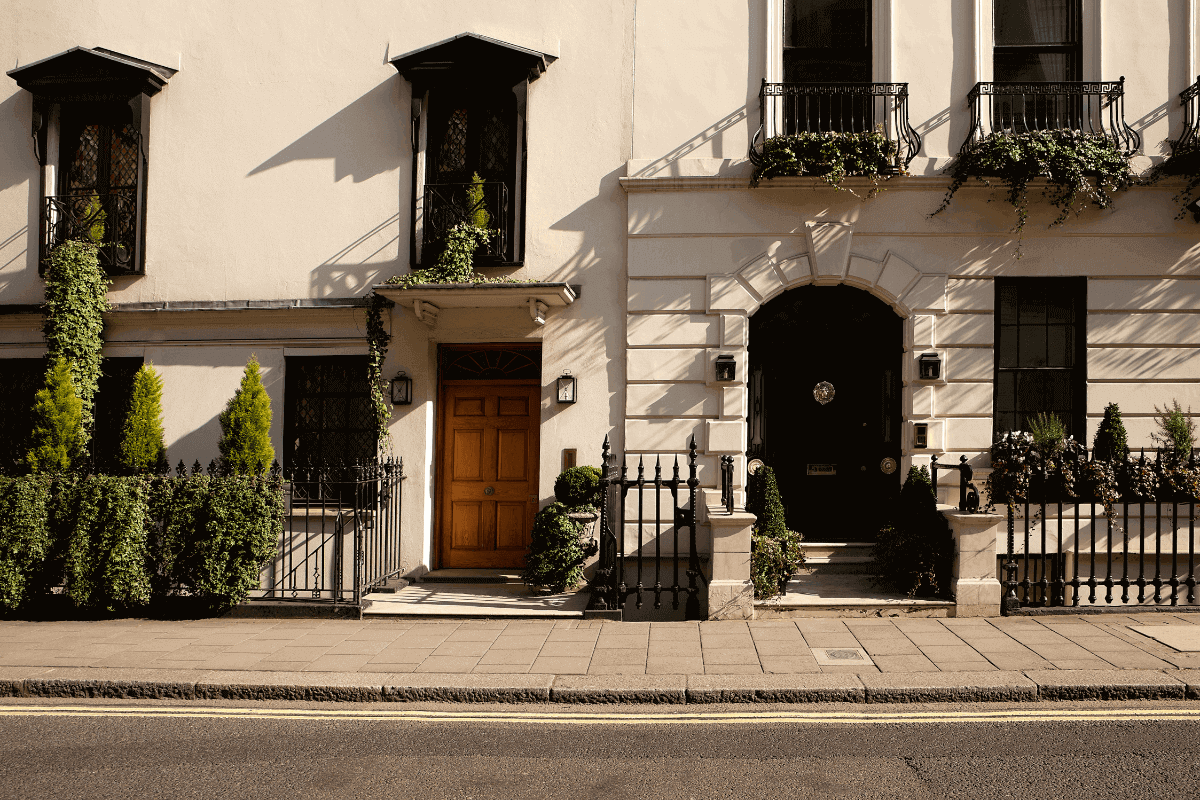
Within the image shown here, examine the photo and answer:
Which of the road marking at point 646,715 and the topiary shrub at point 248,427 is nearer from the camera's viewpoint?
the road marking at point 646,715

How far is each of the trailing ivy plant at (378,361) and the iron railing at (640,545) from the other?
10.1 feet

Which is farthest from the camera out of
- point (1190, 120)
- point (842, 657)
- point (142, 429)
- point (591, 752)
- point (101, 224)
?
point (101, 224)

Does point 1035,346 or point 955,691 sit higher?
point 1035,346

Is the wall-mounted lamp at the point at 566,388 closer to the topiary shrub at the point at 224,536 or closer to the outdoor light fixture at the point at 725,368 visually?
the outdoor light fixture at the point at 725,368

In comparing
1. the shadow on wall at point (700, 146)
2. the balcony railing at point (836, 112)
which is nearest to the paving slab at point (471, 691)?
the shadow on wall at point (700, 146)

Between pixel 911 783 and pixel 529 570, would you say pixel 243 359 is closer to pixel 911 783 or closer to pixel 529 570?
pixel 529 570

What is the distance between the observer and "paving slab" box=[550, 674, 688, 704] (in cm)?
571

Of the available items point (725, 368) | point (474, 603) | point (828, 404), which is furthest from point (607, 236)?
point (474, 603)

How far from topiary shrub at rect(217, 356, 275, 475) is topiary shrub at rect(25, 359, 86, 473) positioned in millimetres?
2032

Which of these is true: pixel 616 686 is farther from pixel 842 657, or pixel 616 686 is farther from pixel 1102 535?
pixel 1102 535

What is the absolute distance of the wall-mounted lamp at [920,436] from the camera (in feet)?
31.9

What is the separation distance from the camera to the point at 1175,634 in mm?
7023

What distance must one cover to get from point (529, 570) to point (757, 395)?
367 cm

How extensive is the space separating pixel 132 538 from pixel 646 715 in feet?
19.1
